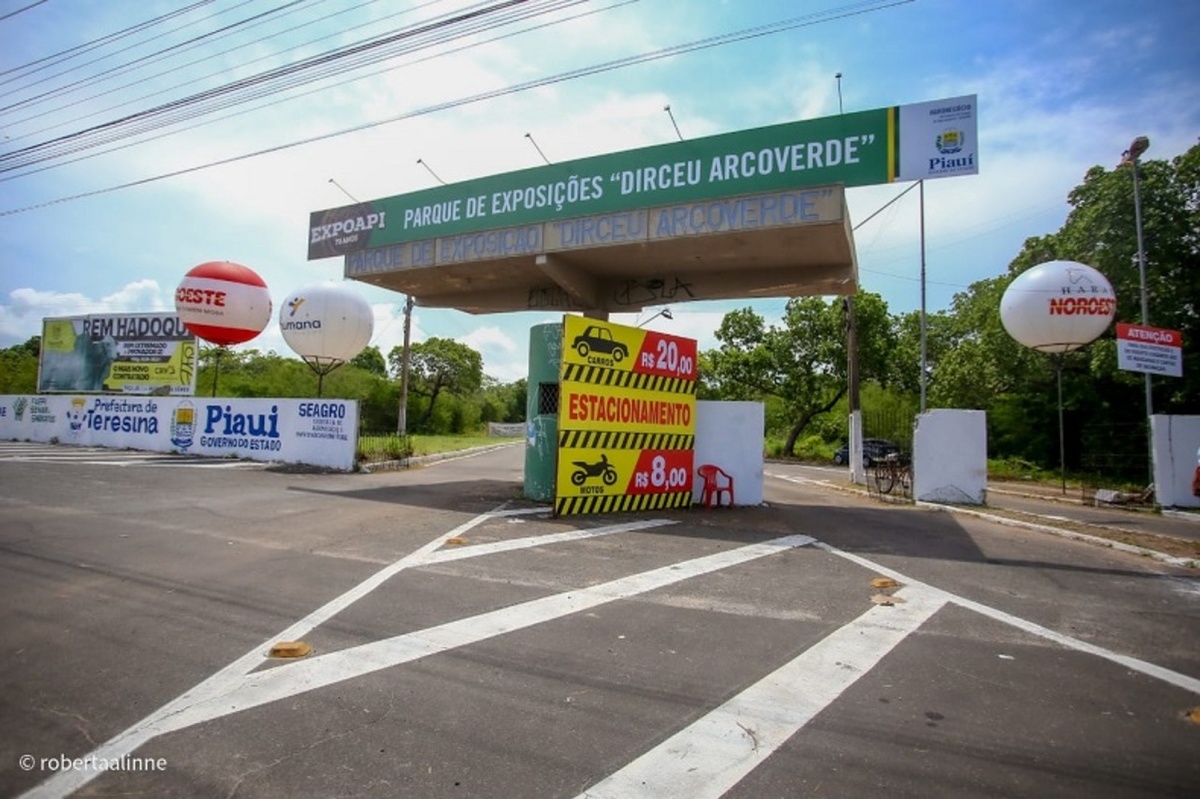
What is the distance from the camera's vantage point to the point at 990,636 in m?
4.88

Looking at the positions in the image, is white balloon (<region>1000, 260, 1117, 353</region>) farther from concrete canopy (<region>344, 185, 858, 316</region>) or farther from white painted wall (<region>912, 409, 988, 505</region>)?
concrete canopy (<region>344, 185, 858, 316</region>)

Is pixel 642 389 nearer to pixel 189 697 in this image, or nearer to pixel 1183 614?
pixel 1183 614

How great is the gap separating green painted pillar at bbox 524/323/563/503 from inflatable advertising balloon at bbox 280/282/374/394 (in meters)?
9.15

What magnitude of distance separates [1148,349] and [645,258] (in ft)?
45.0

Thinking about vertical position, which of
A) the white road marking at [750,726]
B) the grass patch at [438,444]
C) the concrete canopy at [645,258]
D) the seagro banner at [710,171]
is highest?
the seagro banner at [710,171]

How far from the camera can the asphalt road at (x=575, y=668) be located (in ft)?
9.30

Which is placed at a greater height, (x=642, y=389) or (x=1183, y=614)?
(x=642, y=389)

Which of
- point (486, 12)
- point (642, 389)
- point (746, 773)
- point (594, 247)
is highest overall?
point (486, 12)

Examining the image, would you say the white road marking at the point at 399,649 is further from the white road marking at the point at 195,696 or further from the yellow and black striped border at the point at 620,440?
the yellow and black striped border at the point at 620,440

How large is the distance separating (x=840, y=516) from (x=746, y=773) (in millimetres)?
9497

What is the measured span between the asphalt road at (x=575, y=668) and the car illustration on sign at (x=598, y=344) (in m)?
3.81

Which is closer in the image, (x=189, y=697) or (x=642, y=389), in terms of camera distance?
(x=189, y=697)

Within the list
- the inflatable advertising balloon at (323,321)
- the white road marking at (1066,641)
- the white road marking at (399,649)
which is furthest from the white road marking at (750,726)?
the inflatable advertising balloon at (323,321)

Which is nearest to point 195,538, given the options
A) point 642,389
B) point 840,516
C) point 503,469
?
point 642,389
